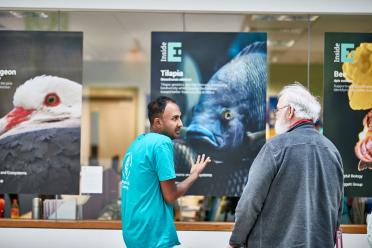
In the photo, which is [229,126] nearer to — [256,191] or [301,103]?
[301,103]

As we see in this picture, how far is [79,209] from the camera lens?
14.3 ft

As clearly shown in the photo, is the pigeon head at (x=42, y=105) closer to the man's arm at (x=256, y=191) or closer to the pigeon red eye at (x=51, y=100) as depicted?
the pigeon red eye at (x=51, y=100)

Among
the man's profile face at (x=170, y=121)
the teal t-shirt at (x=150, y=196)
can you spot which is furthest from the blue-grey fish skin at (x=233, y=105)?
the teal t-shirt at (x=150, y=196)

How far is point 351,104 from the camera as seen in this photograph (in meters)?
4.18

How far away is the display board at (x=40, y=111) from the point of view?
4.26 m

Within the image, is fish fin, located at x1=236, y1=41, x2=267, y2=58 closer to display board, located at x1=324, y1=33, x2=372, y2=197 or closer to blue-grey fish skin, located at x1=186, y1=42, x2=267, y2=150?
blue-grey fish skin, located at x1=186, y1=42, x2=267, y2=150

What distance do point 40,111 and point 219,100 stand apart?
1.61 metres

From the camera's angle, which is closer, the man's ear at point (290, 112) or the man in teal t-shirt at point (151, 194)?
the man's ear at point (290, 112)

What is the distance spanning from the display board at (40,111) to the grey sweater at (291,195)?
2085 mm

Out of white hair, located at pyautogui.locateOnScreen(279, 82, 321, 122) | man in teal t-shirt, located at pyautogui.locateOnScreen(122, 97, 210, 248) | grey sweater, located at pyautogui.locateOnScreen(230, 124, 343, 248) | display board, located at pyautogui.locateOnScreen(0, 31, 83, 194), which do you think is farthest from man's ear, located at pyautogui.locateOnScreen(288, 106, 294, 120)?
display board, located at pyautogui.locateOnScreen(0, 31, 83, 194)

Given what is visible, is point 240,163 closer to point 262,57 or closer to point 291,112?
point 262,57

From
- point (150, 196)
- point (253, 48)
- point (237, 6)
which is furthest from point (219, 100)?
A: point (150, 196)

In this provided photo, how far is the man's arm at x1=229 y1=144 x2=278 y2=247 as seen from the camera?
265cm

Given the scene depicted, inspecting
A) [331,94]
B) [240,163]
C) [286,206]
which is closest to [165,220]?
[286,206]
